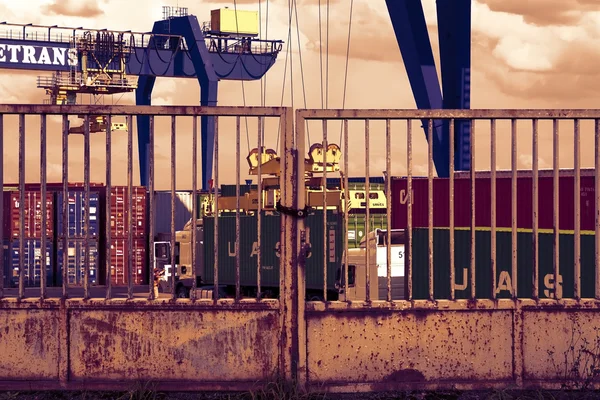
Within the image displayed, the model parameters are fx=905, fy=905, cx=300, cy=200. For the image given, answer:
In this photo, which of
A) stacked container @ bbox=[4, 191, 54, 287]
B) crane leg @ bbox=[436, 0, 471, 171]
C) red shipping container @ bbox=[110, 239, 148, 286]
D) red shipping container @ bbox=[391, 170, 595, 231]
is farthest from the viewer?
red shipping container @ bbox=[110, 239, 148, 286]

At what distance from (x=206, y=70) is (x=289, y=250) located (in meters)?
50.5

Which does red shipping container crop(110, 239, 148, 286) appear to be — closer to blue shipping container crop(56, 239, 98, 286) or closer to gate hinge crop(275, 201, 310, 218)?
blue shipping container crop(56, 239, 98, 286)

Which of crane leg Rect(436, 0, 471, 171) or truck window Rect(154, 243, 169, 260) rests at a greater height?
crane leg Rect(436, 0, 471, 171)

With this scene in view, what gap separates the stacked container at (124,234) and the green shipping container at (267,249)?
28.7 ft

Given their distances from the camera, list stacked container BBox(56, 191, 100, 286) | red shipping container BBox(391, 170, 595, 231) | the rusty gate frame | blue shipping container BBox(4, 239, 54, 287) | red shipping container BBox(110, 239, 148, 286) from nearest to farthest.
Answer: the rusty gate frame → red shipping container BBox(391, 170, 595, 231) → stacked container BBox(56, 191, 100, 286) → red shipping container BBox(110, 239, 148, 286) → blue shipping container BBox(4, 239, 54, 287)

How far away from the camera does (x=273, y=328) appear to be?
9.41 meters

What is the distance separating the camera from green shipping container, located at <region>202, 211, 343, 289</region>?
2770 centimetres

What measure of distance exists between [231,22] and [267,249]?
37.1 m

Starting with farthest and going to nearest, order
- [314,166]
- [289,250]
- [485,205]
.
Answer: [314,166], [485,205], [289,250]

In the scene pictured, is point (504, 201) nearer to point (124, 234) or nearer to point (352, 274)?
point (352, 274)

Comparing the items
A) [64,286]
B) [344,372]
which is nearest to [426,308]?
[344,372]

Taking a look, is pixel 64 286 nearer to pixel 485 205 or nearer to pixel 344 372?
pixel 344 372

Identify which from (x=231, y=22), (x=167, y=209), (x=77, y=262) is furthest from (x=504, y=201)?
(x=231, y=22)

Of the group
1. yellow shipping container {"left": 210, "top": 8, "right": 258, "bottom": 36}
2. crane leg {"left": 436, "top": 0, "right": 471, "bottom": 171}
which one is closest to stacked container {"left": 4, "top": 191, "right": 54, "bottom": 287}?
crane leg {"left": 436, "top": 0, "right": 471, "bottom": 171}
